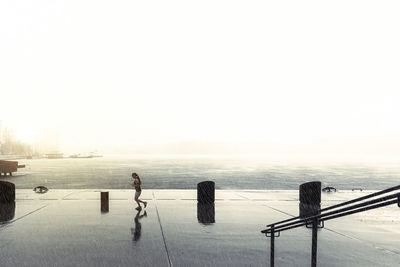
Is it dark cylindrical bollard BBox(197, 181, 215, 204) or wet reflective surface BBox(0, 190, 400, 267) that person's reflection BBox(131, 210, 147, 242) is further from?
dark cylindrical bollard BBox(197, 181, 215, 204)

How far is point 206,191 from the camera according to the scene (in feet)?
61.9

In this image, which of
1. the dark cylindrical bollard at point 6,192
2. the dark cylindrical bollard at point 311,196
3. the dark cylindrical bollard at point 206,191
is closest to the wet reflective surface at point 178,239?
the dark cylindrical bollard at point 311,196

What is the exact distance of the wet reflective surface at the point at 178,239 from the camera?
911 centimetres

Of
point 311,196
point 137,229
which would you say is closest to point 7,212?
point 137,229

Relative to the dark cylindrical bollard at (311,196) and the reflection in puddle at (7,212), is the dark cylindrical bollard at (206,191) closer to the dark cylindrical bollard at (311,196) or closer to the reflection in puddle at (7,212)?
the dark cylindrical bollard at (311,196)

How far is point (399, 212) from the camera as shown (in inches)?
742

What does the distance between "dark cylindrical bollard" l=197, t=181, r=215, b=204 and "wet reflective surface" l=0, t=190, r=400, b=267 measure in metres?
1.22

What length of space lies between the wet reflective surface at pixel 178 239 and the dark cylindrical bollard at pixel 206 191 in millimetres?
1218

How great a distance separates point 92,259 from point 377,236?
877 centimetres

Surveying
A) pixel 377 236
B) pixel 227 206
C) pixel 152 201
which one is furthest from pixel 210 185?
pixel 377 236

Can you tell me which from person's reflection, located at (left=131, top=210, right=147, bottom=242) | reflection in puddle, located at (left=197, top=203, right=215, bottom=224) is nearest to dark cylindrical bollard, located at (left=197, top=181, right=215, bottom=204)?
reflection in puddle, located at (left=197, top=203, right=215, bottom=224)

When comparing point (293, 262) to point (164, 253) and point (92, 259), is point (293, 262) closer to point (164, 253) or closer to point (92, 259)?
point (164, 253)

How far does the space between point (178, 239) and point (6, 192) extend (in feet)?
36.9

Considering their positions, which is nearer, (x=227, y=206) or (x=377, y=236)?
(x=377, y=236)
